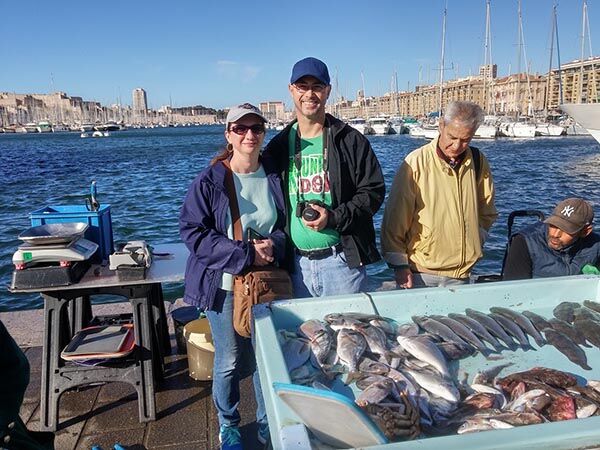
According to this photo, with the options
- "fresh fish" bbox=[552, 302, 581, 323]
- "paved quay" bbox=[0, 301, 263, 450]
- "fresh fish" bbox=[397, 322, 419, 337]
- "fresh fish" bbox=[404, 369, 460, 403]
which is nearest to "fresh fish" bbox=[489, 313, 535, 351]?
"fresh fish" bbox=[552, 302, 581, 323]

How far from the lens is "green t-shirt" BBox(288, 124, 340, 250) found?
268cm

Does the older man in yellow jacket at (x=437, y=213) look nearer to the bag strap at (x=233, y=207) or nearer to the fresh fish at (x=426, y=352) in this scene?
the bag strap at (x=233, y=207)

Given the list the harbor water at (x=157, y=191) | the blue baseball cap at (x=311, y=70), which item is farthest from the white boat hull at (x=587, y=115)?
the blue baseball cap at (x=311, y=70)

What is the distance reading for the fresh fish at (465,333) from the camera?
1961mm

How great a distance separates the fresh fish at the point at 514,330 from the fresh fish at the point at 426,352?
403mm

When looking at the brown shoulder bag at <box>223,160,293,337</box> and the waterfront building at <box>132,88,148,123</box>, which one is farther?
the waterfront building at <box>132,88,148,123</box>

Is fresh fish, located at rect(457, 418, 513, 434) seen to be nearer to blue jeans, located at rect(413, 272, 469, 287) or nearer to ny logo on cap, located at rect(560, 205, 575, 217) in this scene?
blue jeans, located at rect(413, 272, 469, 287)

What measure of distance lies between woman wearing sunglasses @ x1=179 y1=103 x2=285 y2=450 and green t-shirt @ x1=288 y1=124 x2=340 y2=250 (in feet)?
Answer: 0.34

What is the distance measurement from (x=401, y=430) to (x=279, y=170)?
1.64 m

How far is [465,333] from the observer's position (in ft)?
6.61

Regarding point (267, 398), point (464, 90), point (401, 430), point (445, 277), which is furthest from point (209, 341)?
point (464, 90)

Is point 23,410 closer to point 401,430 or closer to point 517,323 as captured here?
point 401,430

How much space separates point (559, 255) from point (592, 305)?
0.91 m

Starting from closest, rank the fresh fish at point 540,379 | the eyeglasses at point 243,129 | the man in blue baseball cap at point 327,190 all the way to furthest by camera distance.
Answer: the fresh fish at point 540,379
the eyeglasses at point 243,129
the man in blue baseball cap at point 327,190
